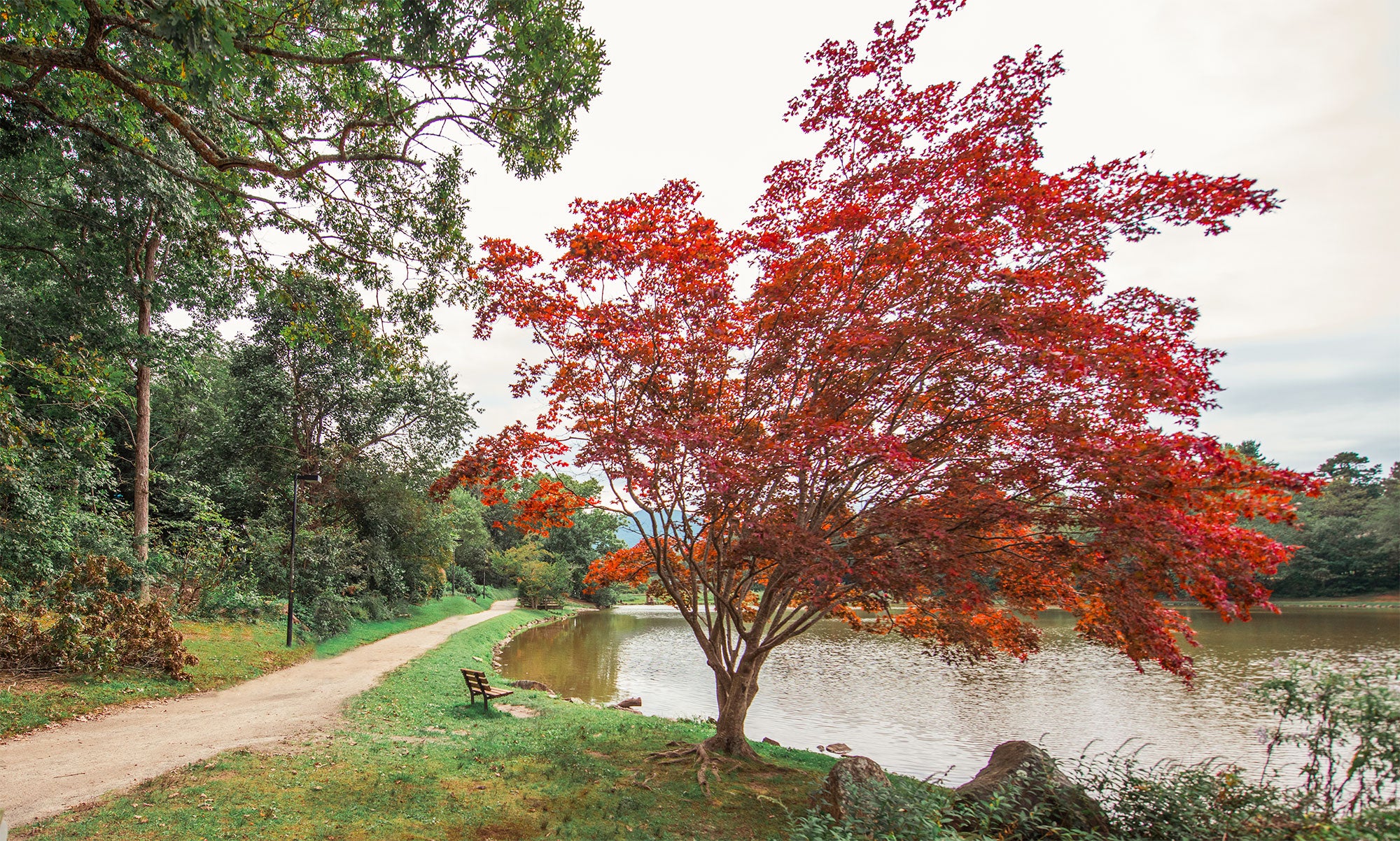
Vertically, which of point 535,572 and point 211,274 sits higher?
point 211,274

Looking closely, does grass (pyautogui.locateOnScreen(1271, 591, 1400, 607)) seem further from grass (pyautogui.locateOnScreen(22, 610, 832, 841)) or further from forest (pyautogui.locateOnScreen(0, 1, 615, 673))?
forest (pyautogui.locateOnScreen(0, 1, 615, 673))

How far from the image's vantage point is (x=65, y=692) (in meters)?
8.91

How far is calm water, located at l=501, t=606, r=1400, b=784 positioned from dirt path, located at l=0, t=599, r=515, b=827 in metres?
6.62

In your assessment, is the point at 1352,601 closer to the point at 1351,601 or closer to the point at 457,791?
the point at 1351,601

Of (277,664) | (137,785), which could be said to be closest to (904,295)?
(137,785)

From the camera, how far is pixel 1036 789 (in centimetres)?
550

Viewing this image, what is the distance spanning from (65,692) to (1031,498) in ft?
43.3

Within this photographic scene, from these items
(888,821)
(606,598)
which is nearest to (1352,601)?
(606,598)

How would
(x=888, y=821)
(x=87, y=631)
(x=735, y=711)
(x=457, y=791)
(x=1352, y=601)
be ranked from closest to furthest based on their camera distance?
(x=888, y=821) → (x=457, y=791) → (x=735, y=711) → (x=87, y=631) → (x=1352, y=601)

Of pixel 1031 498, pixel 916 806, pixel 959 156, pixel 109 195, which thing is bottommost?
pixel 916 806

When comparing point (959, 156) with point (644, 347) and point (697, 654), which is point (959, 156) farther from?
point (697, 654)

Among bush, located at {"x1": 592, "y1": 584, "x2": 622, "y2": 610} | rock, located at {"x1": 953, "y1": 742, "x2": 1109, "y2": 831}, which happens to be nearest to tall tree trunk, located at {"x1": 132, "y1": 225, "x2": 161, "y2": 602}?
rock, located at {"x1": 953, "y1": 742, "x2": 1109, "y2": 831}

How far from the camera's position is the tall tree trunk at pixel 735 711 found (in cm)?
794

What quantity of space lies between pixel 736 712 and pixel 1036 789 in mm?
3636
